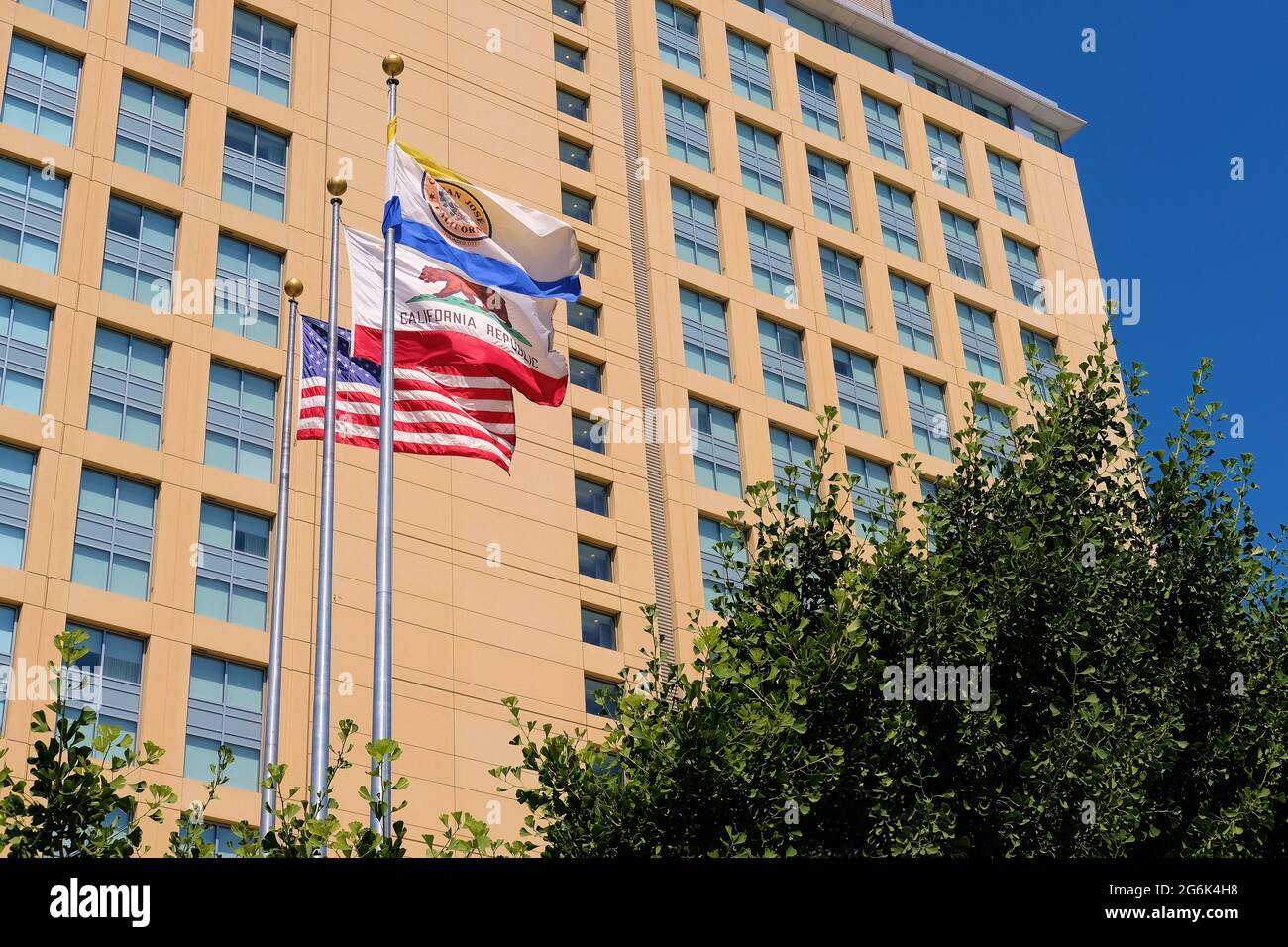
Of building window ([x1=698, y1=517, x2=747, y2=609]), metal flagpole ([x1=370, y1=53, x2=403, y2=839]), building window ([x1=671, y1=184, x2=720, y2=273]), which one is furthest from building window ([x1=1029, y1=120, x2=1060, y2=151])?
metal flagpole ([x1=370, y1=53, x2=403, y2=839])

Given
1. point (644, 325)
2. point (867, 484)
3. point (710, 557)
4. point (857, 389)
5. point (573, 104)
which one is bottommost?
point (710, 557)

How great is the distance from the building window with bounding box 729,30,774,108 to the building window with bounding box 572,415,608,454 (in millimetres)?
15214

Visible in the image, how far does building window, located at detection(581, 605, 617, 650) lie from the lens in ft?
135

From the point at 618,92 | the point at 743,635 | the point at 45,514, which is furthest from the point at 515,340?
the point at 618,92

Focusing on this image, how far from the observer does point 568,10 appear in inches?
2057

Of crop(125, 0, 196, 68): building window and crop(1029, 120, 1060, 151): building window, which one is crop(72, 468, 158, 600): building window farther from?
crop(1029, 120, 1060, 151): building window

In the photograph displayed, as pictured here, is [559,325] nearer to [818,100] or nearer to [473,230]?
[818,100]

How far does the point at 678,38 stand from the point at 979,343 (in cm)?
1357

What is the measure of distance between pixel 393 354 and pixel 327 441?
6.68ft

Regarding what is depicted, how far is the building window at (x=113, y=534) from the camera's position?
1352 inches

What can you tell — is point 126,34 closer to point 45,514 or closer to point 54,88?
point 54,88

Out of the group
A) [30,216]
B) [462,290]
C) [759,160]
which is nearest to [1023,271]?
[759,160]

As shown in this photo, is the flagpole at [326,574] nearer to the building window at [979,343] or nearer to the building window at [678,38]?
the building window at [678,38]

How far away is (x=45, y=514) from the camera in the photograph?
34.1m
